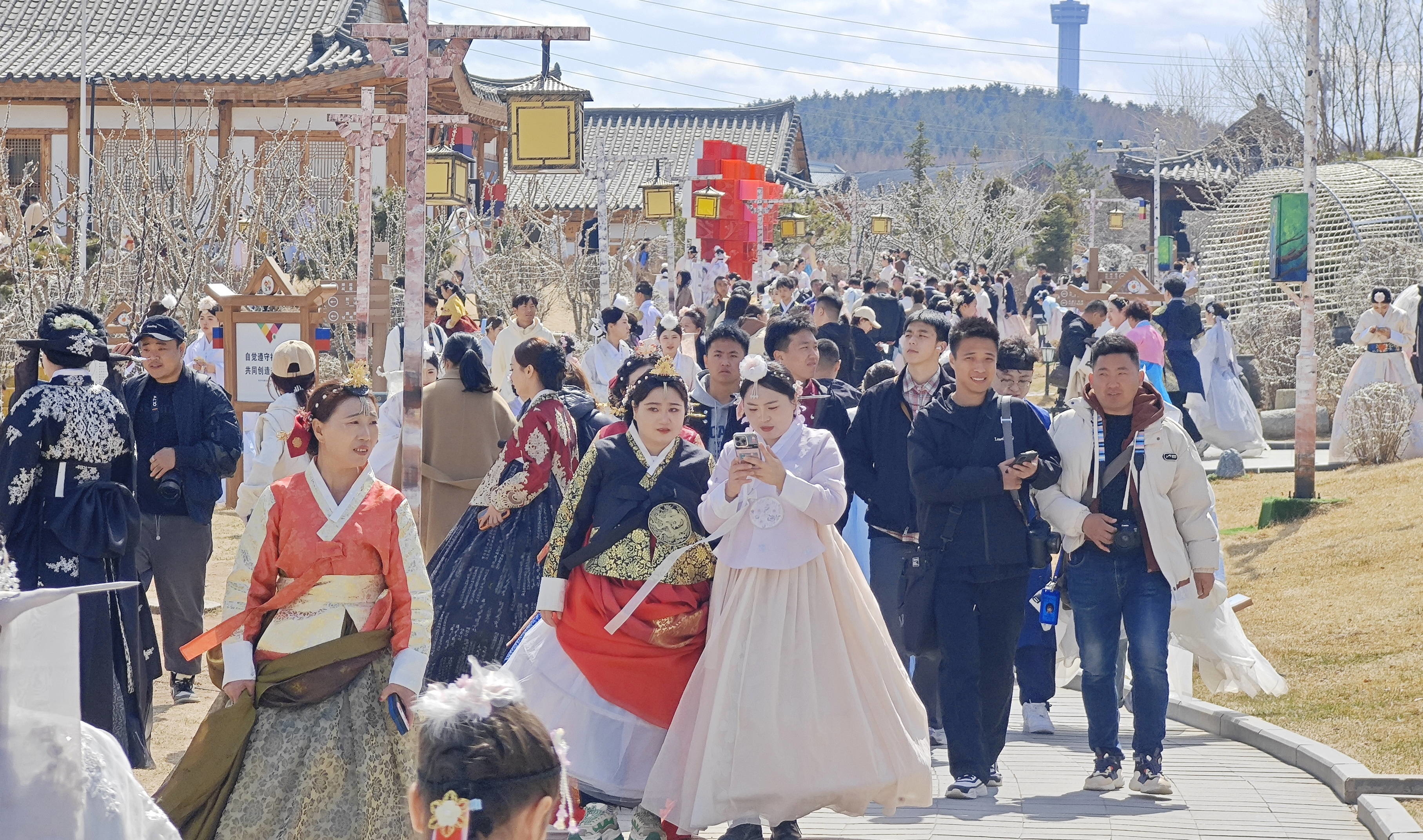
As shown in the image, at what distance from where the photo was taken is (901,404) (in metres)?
7.30

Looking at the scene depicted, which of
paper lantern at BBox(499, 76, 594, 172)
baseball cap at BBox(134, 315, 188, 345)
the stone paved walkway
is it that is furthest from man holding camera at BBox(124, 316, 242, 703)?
paper lantern at BBox(499, 76, 594, 172)

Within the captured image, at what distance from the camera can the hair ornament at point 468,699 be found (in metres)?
2.67

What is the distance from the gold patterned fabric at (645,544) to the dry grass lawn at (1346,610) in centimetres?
286

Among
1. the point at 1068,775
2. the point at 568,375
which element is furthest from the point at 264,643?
the point at 1068,775

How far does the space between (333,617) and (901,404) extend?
3165 mm

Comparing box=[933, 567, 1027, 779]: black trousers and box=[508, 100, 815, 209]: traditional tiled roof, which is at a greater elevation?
box=[508, 100, 815, 209]: traditional tiled roof

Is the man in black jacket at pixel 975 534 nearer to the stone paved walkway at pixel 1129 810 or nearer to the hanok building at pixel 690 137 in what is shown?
the stone paved walkway at pixel 1129 810

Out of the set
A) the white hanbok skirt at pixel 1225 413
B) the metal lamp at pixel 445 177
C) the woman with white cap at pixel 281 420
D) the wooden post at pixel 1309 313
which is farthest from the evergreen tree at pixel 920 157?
the woman with white cap at pixel 281 420

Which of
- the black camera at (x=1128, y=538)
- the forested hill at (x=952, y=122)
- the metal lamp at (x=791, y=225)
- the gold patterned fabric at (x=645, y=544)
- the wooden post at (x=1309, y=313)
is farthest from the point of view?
the forested hill at (x=952, y=122)

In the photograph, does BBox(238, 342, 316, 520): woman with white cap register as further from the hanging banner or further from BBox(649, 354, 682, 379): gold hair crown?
the hanging banner

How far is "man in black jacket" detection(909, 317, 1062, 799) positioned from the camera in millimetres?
6402

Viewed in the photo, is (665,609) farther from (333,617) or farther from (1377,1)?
(1377,1)

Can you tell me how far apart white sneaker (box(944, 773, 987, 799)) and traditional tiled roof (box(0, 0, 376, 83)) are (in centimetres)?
2105

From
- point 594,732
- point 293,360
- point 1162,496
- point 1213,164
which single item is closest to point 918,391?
point 1162,496
